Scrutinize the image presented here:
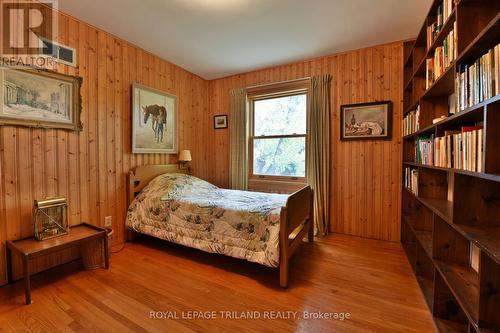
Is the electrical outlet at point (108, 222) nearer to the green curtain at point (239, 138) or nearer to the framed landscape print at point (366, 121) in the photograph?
the green curtain at point (239, 138)

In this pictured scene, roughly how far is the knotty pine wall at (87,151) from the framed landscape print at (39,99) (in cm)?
8

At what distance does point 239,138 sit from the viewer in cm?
379

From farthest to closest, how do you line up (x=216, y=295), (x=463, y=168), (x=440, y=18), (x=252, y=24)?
(x=252, y=24) → (x=216, y=295) → (x=440, y=18) → (x=463, y=168)

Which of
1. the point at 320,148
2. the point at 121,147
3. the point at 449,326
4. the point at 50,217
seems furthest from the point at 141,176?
the point at 449,326

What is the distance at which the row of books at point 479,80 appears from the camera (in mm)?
1007

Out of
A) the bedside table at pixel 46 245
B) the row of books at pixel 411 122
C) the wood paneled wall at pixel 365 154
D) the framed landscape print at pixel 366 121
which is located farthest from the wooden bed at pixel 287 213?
the row of books at pixel 411 122

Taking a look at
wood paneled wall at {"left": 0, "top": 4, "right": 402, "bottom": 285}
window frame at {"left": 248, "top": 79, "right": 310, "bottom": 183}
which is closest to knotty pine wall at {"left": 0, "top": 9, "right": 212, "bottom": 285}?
wood paneled wall at {"left": 0, "top": 4, "right": 402, "bottom": 285}

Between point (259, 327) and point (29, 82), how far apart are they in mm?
2788

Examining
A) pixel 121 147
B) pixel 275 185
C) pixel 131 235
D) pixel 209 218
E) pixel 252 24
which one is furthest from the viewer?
pixel 275 185

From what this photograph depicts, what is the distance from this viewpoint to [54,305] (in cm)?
171

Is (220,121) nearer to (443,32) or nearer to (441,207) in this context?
(443,32)

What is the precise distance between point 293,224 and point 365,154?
1.61 meters

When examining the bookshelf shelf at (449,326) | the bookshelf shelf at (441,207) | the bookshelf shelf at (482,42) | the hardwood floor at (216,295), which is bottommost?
the hardwood floor at (216,295)

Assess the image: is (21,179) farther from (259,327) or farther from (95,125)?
(259,327)
